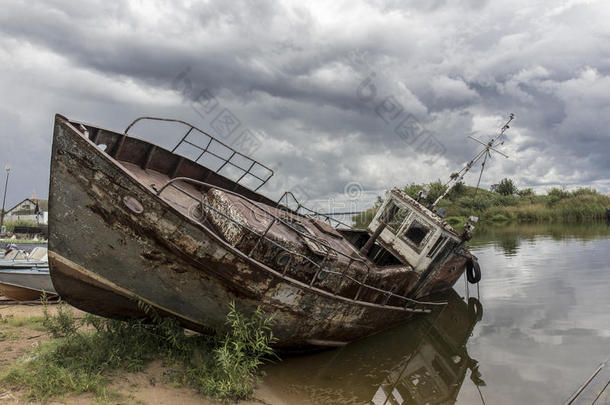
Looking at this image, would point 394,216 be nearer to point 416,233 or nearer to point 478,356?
point 416,233

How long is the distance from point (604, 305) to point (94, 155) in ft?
40.4

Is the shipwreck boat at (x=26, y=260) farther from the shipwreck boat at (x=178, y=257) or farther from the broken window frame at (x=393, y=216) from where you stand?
the broken window frame at (x=393, y=216)

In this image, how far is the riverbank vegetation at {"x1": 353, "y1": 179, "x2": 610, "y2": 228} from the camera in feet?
126

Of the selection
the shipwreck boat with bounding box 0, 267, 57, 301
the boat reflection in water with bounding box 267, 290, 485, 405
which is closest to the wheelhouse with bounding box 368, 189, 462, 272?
the boat reflection in water with bounding box 267, 290, 485, 405

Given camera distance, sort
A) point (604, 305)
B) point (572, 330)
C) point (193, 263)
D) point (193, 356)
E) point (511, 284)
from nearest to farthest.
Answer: point (193, 263)
point (193, 356)
point (572, 330)
point (604, 305)
point (511, 284)

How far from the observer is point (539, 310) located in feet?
34.0

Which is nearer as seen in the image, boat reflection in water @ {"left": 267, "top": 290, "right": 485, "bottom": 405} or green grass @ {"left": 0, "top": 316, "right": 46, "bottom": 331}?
boat reflection in water @ {"left": 267, "top": 290, "right": 485, "bottom": 405}

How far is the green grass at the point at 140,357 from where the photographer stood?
15.5ft

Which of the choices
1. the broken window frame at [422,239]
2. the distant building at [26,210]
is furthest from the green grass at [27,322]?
the distant building at [26,210]

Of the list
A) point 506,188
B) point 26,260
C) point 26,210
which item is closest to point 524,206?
point 506,188

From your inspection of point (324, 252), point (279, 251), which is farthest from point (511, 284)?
point (279, 251)

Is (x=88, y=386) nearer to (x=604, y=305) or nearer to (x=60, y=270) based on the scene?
(x=60, y=270)

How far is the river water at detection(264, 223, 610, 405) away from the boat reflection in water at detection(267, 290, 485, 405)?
0.7 inches

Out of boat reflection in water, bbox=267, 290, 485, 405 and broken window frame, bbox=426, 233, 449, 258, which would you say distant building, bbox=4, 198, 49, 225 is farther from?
broken window frame, bbox=426, 233, 449, 258
